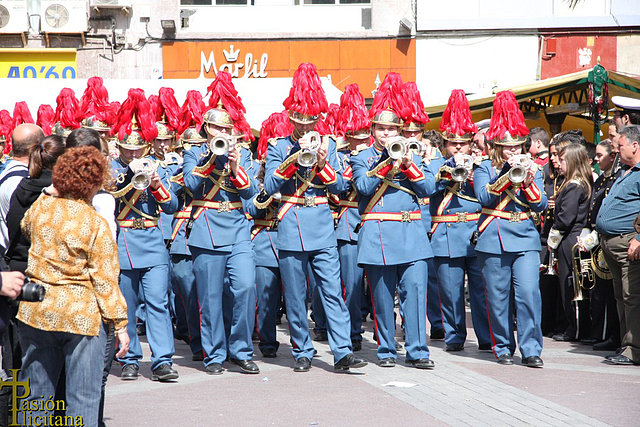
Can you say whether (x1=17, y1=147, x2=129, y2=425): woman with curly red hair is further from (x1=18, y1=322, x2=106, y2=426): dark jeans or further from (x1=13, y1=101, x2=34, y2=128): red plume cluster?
(x1=13, y1=101, x2=34, y2=128): red plume cluster

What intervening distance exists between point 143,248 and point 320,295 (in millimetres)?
1507

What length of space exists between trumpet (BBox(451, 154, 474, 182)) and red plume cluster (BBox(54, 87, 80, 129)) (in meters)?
4.35

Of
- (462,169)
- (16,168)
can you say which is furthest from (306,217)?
(16,168)

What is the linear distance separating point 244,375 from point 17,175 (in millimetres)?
2766

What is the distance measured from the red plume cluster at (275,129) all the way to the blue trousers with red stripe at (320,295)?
2.01m

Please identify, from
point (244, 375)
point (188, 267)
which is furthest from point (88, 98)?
point (244, 375)

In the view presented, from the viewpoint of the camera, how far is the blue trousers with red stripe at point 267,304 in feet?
28.8

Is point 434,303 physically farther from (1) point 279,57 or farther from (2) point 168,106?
(1) point 279,57

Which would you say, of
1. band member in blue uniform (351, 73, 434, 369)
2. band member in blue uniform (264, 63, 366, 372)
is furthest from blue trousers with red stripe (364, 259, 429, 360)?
band member in blue uniform (264, 63, 366, 372)

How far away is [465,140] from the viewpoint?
9.28 metres

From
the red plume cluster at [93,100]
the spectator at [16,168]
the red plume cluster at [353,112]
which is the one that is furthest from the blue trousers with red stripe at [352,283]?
the spectator at [16,168]

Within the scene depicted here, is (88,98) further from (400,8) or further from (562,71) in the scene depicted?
(562,71)

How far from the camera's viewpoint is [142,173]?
7465 mm

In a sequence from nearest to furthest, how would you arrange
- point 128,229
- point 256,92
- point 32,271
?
point 32,271
point 128,229
point 256,92
